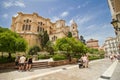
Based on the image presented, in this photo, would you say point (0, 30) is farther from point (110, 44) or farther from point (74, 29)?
point (110, 44)

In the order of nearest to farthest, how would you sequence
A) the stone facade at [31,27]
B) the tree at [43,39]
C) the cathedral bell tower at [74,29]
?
the tree at [43,39] < the stone facade at [31,27] < the cathedral bell tower at [74,29]

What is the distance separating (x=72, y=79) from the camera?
7.53 meters

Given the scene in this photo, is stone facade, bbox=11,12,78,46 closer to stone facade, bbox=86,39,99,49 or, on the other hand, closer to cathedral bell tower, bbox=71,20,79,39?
cathedral bell tower, bbox=71,20,79,39

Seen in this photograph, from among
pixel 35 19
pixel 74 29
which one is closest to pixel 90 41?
pixel 74 29

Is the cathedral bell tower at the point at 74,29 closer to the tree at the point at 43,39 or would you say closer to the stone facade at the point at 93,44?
the tree at the point at 43,39

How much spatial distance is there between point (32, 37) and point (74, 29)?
28836 millimetres

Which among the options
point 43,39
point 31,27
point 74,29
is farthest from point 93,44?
point 31,27

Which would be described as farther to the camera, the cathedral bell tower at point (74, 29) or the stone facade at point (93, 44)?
the stone facade at point (93, 44)

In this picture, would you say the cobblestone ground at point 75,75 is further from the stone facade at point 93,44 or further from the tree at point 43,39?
the stone facade at point 93,44

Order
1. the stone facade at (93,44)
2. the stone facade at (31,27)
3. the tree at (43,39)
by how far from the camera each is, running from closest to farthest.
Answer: the tree at (43,39) < the stone facade at (31,27) < the stone facade at (93,44)

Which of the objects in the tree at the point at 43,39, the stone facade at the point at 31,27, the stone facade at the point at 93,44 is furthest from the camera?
the stone facade at the point at 93,44

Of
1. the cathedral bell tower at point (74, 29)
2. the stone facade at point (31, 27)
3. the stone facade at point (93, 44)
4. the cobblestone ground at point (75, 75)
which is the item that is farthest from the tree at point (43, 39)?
the stone facade at point (93, 44)

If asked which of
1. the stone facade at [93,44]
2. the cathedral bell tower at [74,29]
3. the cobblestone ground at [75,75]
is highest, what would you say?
the cathedral bell tower at [74,29]

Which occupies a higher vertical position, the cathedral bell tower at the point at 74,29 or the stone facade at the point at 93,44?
the cathedral bell tower at the point at 74,29
